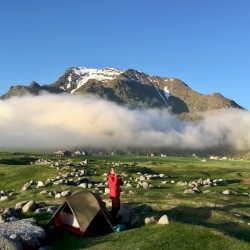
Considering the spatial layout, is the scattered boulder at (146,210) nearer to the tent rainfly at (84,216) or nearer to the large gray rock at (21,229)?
the tent rainfly at (84,216)

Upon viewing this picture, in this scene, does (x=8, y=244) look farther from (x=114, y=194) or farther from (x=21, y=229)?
(x=114, y=194)

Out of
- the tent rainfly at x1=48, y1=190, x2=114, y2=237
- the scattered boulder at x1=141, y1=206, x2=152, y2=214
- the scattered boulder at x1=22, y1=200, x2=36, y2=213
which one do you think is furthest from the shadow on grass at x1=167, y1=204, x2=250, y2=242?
the scattered boulder at x1=22, y1=200, x2=36, y2=213

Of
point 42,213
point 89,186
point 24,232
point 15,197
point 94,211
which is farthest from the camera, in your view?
point 89,186

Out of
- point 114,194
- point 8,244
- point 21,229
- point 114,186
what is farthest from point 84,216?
point 8,244

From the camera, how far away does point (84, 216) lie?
103 ft

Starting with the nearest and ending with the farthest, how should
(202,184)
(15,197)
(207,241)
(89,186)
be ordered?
(207,241)
(15,197)
(89,186)
(202,184)

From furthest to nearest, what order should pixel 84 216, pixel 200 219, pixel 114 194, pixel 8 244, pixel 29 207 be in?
pixel 29 207 → pixel 114 194 → pixel 200 219 → pixel 84 216 → pixel 8 244

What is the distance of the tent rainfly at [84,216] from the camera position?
30.8m

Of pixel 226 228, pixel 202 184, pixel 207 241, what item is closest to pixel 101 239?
pixel 207 241

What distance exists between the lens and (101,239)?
2898 cm

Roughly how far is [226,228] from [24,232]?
15913mm

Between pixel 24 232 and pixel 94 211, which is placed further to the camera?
pixel 94 211

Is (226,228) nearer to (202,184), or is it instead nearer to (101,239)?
(101,239)

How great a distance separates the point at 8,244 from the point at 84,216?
25.6 ft
